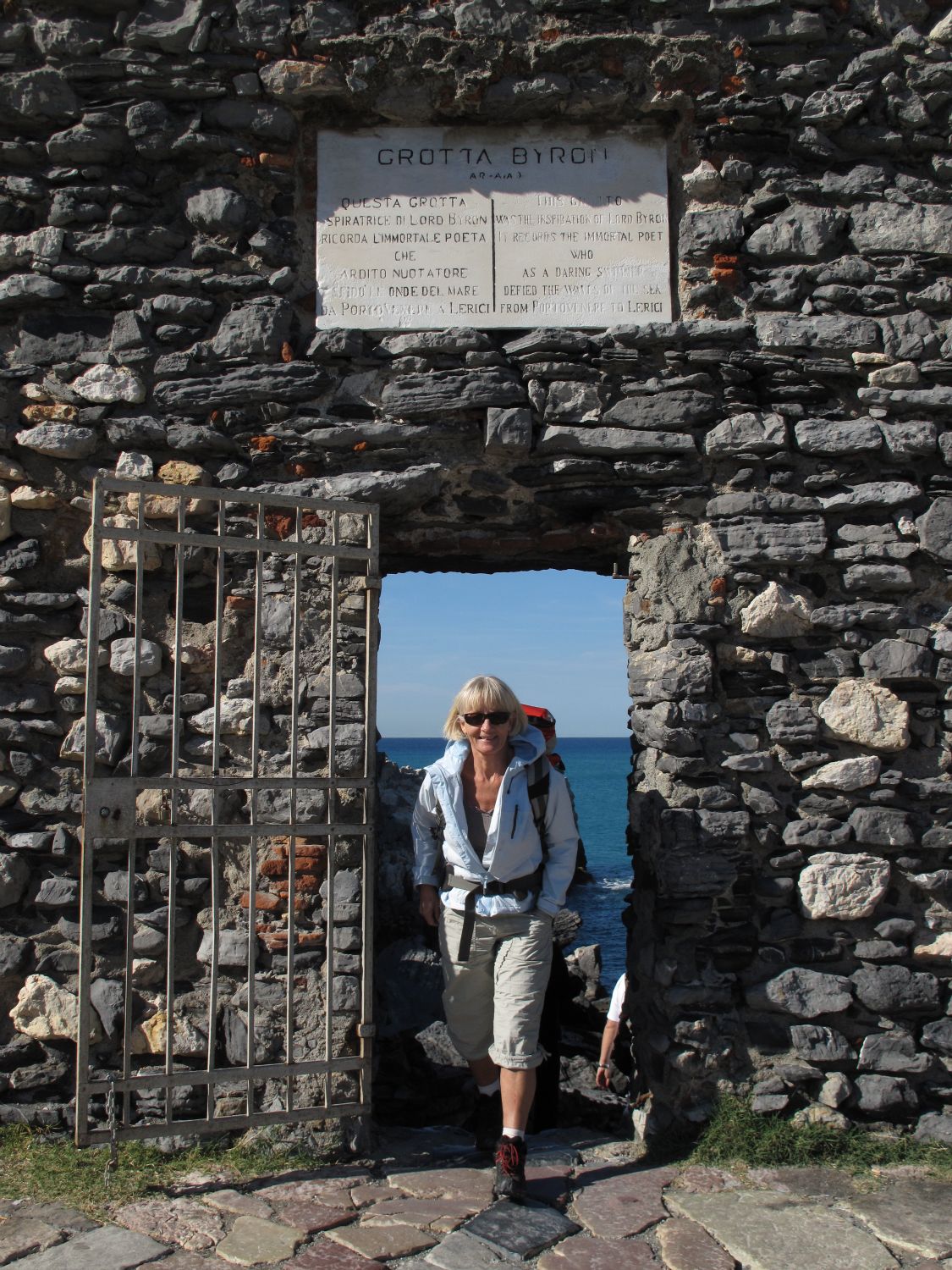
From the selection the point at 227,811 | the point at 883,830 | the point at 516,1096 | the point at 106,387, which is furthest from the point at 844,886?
the point at 106,387

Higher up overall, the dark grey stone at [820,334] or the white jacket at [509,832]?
the dark grey stone at [820,334]

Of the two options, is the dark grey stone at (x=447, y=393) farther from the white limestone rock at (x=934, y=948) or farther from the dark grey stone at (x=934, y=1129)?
the dark grey stone at (x=934, y=1129)

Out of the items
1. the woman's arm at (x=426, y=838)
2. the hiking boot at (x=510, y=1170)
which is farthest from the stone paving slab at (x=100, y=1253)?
the woman's arm at (x=426, y=838)

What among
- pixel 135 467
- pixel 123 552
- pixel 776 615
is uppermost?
pixel 135 467

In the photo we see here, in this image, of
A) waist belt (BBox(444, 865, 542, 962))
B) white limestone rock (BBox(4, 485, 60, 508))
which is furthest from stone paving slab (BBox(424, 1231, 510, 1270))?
white limestone rock (BBox(4, 485, 60, 508))

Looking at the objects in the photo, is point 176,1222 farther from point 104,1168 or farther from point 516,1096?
point 516,1096

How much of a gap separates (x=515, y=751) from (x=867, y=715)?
4.45ft

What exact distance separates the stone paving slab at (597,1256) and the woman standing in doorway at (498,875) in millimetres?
430

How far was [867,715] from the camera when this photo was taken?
→ 3.94 meters

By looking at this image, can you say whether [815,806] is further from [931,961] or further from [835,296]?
[835,296]

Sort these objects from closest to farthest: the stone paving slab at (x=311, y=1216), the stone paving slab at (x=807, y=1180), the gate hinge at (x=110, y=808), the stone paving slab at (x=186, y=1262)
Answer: the stone paving slab at (x=186, y=1262), the stone paving slab at (x=311, y=1216), the stone paving slab at (x=807, y=1180), the gate hinge at (x=110, y=808)

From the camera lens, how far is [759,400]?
4.15m

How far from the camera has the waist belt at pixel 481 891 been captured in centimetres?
350

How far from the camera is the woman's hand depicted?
3645mm
